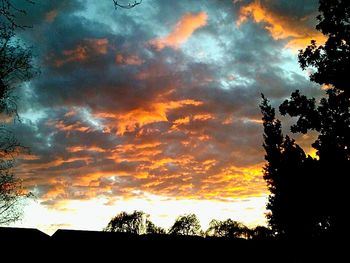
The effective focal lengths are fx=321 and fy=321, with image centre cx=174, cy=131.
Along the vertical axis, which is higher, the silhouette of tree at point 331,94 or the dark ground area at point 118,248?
the silhouette of tree at point 331,94

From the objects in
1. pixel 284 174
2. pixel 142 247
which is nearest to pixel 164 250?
pixel 142 247

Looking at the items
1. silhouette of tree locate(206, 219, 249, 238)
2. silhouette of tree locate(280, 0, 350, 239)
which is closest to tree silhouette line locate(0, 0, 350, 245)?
silhouette of tree locate(280, 0, 350, 239)

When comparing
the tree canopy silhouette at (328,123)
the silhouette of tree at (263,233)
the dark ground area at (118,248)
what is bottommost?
the dark ground area at (118,248)

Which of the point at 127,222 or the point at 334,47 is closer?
the point at 334,47

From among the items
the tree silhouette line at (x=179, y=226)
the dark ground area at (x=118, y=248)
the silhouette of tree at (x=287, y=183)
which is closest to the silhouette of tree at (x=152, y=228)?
the tree silhouette line at (x=179, y=226)

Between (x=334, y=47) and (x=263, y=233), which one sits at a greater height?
(x=334, y=47)

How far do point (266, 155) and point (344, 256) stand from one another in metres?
18.0

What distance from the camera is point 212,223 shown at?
327 feet

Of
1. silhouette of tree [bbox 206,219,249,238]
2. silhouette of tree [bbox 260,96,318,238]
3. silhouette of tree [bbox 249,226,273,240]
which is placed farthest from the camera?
silhouette of tree [bbox 206,219,249,238]

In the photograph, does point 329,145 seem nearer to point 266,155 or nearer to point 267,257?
point 267,257

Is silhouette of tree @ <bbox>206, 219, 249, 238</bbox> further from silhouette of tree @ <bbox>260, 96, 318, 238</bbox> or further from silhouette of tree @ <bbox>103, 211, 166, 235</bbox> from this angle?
silhouette of tree @ <bbox>260, 96, 318, 238</bbox>

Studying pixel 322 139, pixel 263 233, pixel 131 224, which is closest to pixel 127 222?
pixel 131 224

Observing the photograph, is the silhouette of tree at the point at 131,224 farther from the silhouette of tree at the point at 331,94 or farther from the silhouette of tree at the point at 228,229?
the silhouette of tree at the point at 331,94

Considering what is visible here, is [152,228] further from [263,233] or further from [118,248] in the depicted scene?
[118,248]
